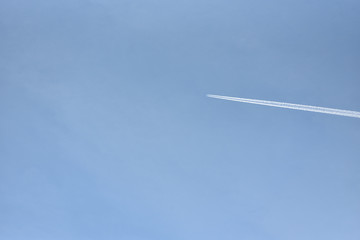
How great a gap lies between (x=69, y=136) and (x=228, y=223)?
1.51 meters

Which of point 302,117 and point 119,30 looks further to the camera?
point 119,30

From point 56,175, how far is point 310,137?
6.96ft

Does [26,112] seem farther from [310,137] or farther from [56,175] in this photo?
[310,137]

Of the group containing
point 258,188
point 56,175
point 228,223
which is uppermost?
point 56,175

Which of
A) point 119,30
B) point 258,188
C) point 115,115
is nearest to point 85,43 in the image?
point 119,30

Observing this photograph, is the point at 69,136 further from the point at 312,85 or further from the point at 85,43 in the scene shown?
the point at 312,85

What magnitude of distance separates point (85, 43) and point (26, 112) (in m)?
0.79

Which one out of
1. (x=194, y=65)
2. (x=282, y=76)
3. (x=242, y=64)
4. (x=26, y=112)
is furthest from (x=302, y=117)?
(x=26, y=112)

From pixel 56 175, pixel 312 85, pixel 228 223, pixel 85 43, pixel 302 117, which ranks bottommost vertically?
pixel 228 223

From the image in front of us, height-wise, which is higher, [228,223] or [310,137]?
[310,137]

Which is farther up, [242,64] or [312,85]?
[242,64]

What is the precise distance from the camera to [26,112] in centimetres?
341

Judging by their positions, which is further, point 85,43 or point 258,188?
point 85,43

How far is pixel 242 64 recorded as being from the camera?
10.8ft
